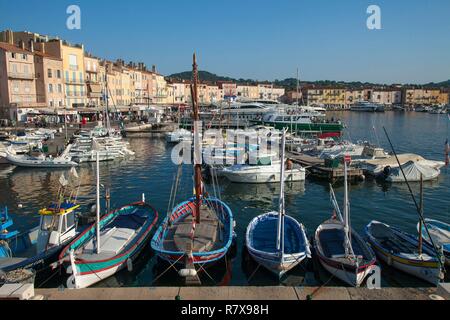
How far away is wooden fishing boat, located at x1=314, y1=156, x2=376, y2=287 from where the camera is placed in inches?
565

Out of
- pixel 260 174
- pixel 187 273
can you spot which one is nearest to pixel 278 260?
pixel 187 273

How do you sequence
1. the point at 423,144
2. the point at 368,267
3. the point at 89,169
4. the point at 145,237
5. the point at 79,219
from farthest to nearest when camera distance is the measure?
the point at 423,144 → the point at 89,169 → the point at 79,219 → the point at 145,237 → the point at 368,267

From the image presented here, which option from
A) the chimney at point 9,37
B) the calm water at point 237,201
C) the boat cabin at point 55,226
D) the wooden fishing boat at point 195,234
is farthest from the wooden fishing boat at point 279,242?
the chimney at point 9,37

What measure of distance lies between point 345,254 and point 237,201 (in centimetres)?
1390

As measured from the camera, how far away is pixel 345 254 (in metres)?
15.2

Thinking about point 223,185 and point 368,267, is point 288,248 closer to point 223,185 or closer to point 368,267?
point 368,267

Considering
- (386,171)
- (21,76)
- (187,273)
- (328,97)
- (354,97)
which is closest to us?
(187,273)

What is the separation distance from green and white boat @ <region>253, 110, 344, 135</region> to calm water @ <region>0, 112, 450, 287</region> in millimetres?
35164

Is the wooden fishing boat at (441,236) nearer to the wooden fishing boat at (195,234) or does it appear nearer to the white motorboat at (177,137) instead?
the wooden fishing boat at (195,234)

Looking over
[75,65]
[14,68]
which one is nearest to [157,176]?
[14,68]

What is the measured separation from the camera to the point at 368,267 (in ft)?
47.7

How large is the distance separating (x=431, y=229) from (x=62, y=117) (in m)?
72.3

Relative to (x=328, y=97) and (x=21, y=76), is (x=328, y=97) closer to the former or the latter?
(x=328, y=97)

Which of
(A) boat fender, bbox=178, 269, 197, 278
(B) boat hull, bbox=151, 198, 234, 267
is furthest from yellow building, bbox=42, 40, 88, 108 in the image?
(A) boat fender, bbox=178, 269, 197, 278
